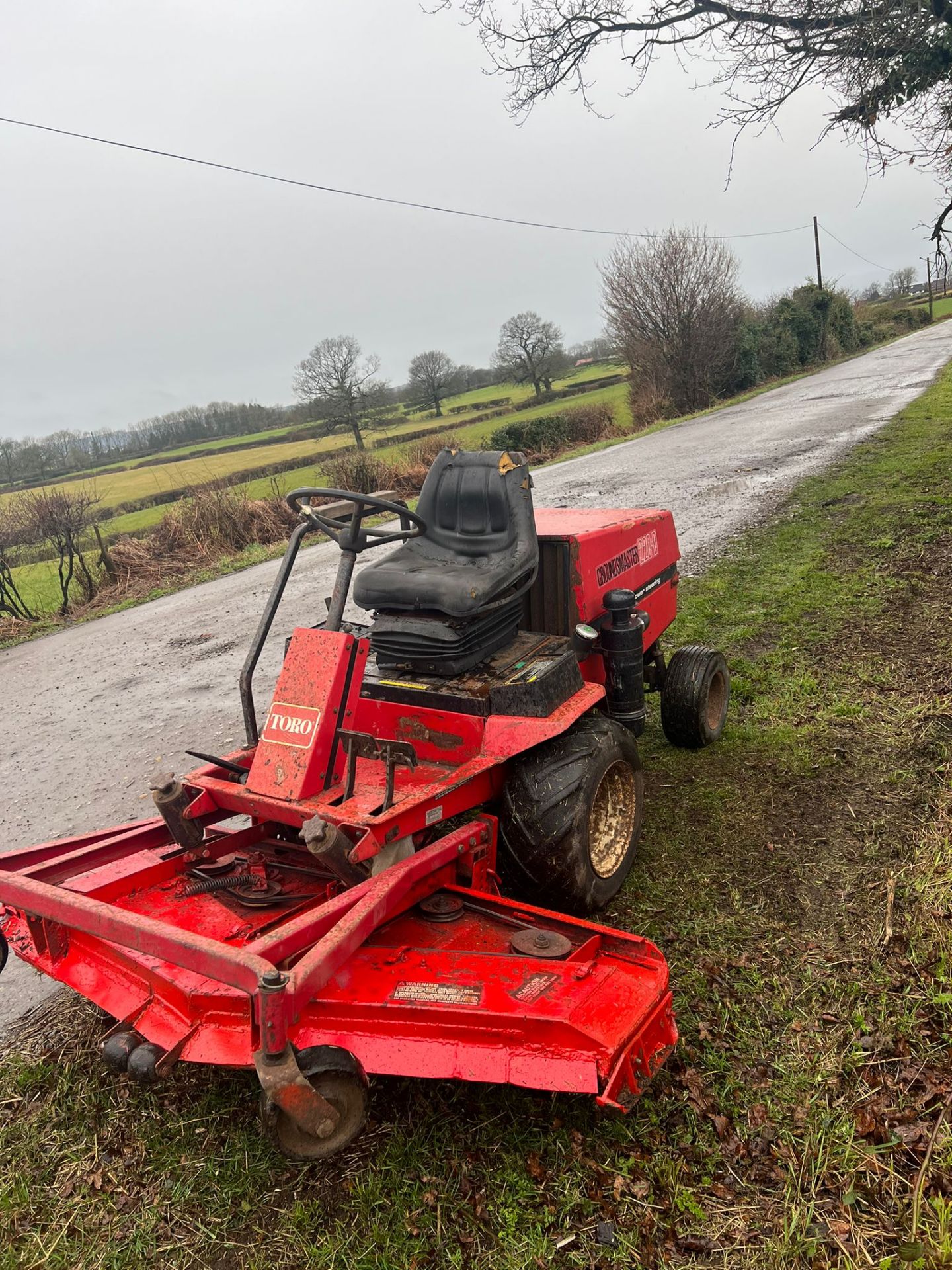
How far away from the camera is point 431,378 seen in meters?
40.4

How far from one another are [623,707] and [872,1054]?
1.80 meters

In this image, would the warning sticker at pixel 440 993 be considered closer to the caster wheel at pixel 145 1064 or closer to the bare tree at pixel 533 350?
the caster wheel at pixel 145 1064

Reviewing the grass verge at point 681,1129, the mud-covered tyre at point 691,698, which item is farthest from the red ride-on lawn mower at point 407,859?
the mud-covered tyre at point 691,698

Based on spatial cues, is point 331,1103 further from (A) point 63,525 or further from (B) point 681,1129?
(A) point 63,525

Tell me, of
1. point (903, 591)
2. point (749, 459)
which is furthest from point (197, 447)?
point (903, 591)

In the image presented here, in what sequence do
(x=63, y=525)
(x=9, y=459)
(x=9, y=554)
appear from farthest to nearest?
(x=9, y=459)
(x=9, y=554)
(x=63, y=525)

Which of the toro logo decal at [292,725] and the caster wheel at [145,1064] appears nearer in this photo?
the caster wheel at [145,1064]

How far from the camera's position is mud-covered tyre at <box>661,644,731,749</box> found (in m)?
4.43

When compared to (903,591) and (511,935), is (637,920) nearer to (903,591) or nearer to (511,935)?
(511,935)

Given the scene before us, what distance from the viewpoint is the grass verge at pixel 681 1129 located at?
214 cm

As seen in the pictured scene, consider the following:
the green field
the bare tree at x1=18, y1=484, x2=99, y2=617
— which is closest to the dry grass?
the bare tree at x1=18, y1=484, x2=99, y2=617

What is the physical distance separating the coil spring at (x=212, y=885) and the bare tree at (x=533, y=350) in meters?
39.3

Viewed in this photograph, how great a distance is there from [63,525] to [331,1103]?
11.5 m

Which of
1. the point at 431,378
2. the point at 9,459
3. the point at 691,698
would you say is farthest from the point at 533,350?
the point at 691,698
